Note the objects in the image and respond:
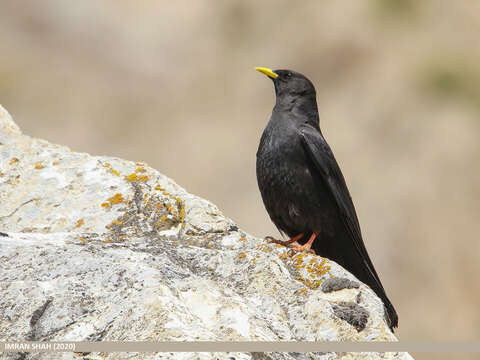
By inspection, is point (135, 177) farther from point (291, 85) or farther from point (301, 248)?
point (291, 85)

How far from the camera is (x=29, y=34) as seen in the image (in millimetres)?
30578

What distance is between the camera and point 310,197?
24.0 feet

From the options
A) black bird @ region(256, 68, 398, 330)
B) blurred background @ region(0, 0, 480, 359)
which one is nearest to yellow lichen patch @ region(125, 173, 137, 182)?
black bird @ region(256, 68, 398, 330)

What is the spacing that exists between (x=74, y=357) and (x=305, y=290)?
179 centimetres

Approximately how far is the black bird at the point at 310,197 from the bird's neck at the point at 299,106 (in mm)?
483

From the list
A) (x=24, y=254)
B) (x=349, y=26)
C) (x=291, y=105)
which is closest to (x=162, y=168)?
(x=349, y=26)

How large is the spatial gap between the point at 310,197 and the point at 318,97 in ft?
63.8

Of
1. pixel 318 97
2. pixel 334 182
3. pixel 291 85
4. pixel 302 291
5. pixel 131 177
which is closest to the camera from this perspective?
pixel 302 291

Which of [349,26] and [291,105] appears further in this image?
[349,26]

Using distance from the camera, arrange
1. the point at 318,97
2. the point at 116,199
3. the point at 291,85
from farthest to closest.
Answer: the point at 318,97, the point at 291,85, the point at 116,199

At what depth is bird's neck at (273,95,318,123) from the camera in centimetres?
812

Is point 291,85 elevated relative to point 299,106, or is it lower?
elevated

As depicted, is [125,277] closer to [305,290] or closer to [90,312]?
[90,312]

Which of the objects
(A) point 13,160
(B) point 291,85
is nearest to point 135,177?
(A) point 13,160
